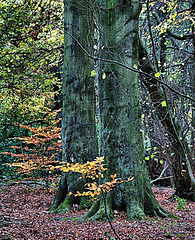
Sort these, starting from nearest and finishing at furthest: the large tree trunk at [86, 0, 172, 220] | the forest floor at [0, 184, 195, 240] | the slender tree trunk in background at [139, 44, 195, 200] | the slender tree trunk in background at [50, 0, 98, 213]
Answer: the forest floor at [0, 184, 195, 240], the large tree trunk at [86, 0, 172, 220], the slender tree trunk in background at [50, 0, 98, 213], the slender tree trunk in background at [139, 44, 195, 200]

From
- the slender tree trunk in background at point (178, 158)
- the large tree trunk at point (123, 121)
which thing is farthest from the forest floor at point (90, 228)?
the slender tree trunk in background at point (178, 158)

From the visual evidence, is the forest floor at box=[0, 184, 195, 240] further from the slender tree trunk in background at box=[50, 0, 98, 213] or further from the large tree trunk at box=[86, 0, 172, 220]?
the slender tree trunk in background at box=[50, 0, 98, 213]

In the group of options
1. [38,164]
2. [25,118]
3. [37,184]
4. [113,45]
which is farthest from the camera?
[25,118]

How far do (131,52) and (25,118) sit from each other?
8112 millimetres

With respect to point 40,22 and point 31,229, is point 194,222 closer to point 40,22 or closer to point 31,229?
point 31,229

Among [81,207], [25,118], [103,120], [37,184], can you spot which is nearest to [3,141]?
[25,118]

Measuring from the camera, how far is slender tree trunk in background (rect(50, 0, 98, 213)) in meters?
5.68

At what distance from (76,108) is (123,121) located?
166 centimetres

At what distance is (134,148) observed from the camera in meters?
4.55

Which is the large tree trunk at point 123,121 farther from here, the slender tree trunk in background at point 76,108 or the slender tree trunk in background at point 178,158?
the slender tree trunk in background at point 178,158

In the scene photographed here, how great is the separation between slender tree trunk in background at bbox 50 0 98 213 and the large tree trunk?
1053 mm

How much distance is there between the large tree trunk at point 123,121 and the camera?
4441 millimetres

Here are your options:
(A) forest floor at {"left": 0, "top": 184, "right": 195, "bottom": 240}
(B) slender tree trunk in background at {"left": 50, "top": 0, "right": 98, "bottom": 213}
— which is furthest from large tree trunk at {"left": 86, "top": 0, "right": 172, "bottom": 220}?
(B) slender tree trunk in background at {"left": 50, "top": 0, "right": 98, "bottom": 213}

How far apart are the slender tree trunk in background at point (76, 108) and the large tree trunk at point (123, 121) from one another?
1053mm
